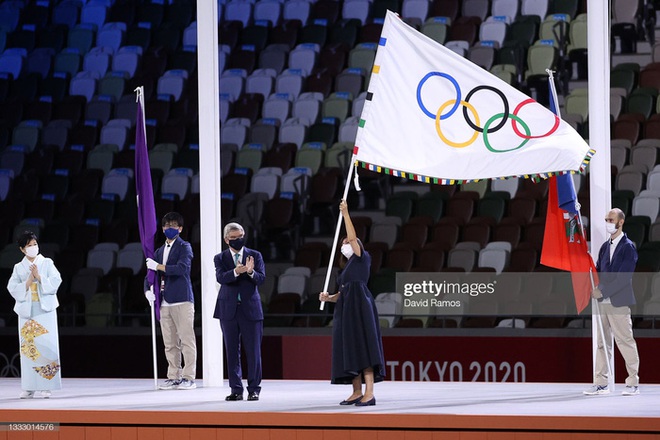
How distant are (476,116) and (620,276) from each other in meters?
1.46

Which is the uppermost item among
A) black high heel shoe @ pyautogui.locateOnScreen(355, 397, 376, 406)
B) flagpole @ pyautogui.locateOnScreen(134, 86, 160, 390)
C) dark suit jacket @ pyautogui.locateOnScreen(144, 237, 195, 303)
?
flagpole @ pyautogui.locateOnScreen(134, 86, 160, 390)

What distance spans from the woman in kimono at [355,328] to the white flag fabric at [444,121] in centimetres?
67

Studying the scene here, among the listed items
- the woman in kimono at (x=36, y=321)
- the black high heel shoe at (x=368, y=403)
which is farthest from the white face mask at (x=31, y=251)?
the black high heel shoe at (x=368, y=403)

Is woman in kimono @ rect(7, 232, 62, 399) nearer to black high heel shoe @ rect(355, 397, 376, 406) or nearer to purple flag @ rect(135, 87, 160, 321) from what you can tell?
purple flag @ rect(135, 87, 160, 321)

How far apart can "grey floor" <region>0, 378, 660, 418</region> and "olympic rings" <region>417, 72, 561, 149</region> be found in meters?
1.64

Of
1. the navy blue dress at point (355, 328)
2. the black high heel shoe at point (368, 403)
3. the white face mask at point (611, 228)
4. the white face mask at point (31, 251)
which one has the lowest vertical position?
the black high heel shoe at point (368, 403)

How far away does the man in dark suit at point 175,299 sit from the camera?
25.8 feet

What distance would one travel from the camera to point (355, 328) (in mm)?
6727

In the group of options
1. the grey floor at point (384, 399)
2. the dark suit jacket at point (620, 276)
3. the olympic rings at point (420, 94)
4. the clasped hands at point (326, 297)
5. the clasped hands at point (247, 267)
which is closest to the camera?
the grey floor at point (384, 399)

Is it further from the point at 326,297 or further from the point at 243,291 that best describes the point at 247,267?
the point at 326,297

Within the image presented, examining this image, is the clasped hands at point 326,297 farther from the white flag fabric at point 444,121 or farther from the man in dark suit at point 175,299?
the man in dark suit at point 175,299

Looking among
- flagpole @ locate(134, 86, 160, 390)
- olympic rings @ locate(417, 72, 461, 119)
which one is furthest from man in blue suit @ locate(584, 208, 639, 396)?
flagpole @ locate(134, 86, 160, 390)

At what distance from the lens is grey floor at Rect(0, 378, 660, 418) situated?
21.5ft

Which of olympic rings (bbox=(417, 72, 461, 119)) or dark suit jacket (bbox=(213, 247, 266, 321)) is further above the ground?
olympic rings (bbox=(417, 72, 461, 119))
